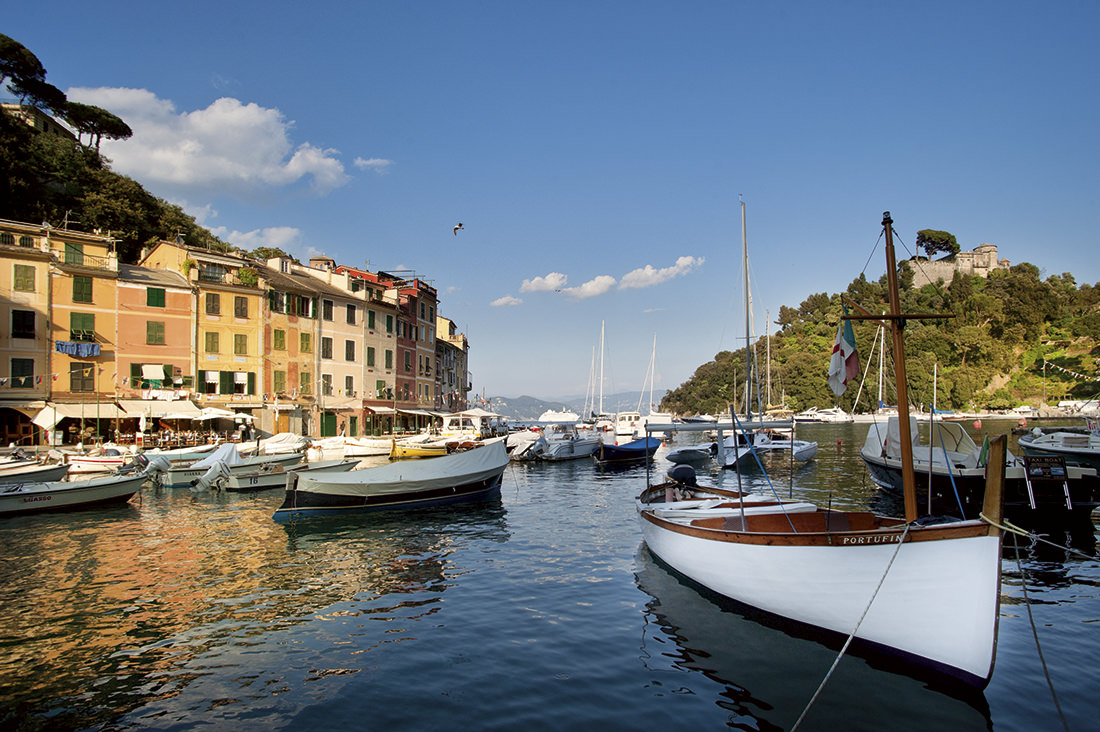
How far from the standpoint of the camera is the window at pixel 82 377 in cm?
3431

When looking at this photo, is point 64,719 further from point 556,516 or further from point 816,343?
point 816,343

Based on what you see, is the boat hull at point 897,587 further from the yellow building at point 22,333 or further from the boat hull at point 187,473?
the yellow building at point 22,333

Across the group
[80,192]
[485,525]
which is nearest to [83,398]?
[80,192]

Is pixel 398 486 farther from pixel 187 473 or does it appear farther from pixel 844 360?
pixel 844 360

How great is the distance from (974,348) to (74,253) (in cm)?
13597

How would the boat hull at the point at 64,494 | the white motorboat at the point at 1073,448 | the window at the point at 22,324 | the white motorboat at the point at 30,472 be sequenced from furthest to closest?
the window at the point at 22,324 → the white motorboat at the point at 1073,448 → the white motorboat at the point at 30,472 → the boat hull at the point at 64,494

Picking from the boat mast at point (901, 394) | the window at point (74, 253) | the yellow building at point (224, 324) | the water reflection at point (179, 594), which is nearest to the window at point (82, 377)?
the yellow building at point (224, 324)

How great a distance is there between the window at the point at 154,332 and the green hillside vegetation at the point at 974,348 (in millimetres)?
90877

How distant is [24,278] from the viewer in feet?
109

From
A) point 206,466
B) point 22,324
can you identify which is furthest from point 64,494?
point 22,324

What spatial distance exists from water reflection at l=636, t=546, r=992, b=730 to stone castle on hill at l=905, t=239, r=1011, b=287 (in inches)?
5752

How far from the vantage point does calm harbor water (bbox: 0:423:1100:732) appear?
6949 mm

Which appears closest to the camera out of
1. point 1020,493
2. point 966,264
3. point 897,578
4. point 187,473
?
point 897,578

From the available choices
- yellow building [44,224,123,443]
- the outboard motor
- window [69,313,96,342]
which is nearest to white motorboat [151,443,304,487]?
yellow building [44,224,123,443]
